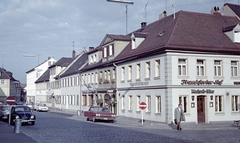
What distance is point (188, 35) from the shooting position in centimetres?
3092

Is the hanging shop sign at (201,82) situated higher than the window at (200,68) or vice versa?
the window at (200,68)

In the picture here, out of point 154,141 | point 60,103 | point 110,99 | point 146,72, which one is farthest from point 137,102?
point 60,103

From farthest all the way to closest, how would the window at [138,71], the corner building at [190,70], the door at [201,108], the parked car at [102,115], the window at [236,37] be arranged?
the window at [138,71]
the window at [236,37]
the parked car at [102,115]
the door at [201,108]
the corner building at [190,70]

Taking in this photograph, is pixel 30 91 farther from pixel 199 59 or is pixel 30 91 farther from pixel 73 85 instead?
pixel 199 59

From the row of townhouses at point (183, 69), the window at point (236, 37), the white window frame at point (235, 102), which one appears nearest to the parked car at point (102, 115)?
the row of townhouses at point (183, 69)

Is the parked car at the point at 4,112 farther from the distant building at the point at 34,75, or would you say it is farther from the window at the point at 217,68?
the distant building at the point at 34,75

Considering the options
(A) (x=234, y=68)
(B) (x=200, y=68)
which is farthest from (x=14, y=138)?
(A) (x=234, y=68)

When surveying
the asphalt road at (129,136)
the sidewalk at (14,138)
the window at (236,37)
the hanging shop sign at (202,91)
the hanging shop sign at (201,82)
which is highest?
the window at (236,37)

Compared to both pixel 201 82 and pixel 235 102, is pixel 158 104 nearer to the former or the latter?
pixel 201 82

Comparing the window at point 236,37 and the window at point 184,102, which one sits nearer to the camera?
the window at point 184,102

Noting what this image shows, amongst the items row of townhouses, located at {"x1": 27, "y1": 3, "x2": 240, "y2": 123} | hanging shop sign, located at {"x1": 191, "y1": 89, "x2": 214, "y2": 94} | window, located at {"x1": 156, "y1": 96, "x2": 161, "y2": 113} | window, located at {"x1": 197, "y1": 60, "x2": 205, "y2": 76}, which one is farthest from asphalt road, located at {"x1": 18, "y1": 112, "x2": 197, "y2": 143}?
window, located at {"x1": 197, "y1": 60, "x2": 205, "y2": 76}

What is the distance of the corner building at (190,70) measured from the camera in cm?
2908

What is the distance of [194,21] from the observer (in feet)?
111

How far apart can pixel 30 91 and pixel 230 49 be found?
3506 inches
